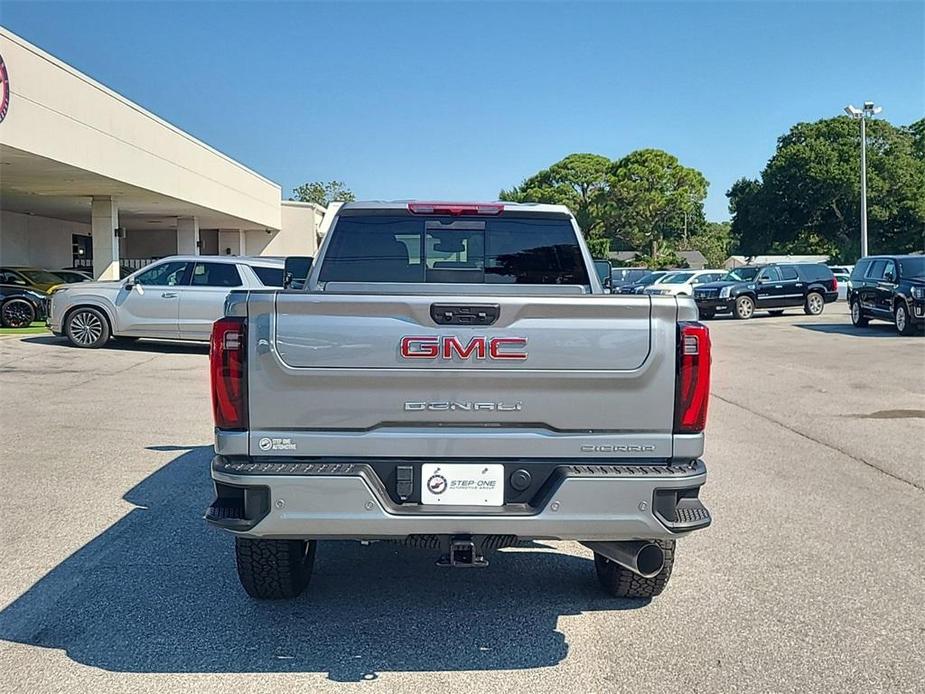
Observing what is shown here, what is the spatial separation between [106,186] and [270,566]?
76.7 feet

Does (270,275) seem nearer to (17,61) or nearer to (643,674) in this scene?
(17,61)

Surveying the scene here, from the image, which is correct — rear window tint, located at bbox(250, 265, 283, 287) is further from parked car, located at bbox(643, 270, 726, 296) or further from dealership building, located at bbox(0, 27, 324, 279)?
parked car, located at bbox(643, 270, 726, 296)

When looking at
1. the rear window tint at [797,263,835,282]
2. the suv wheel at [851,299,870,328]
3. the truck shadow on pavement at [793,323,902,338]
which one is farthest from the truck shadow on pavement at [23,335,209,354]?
the rear window tint at [797,263,835,282]

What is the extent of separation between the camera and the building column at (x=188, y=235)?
122ft

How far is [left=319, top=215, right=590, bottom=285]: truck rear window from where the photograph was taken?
5.08 m

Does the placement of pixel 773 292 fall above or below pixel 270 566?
above

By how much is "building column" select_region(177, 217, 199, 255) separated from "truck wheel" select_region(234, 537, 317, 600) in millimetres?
34646

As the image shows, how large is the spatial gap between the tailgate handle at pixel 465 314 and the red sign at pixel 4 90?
16943 mm

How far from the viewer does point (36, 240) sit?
34.0 meters

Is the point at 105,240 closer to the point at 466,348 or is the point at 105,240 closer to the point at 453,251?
the point at 453,251

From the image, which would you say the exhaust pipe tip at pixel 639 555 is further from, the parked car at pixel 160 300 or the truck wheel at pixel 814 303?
the truck wheel at pixel 814 303

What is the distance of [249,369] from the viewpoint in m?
3.55

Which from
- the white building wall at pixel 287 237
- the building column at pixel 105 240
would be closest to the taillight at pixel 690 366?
the building column at pixel 105 240

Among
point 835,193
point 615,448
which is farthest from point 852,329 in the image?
point 835,193
